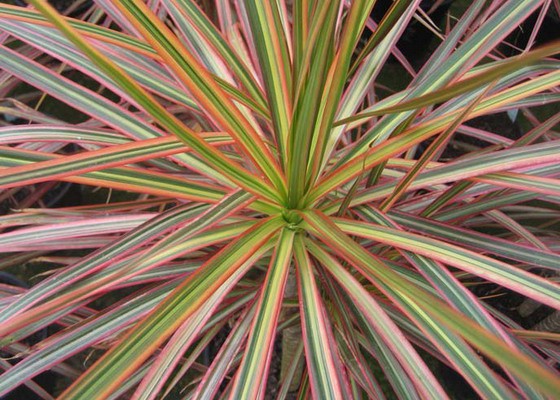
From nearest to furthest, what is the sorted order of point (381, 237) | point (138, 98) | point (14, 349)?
1. point (138, 98)
2. point (381, 237)
3. point (14, 349)

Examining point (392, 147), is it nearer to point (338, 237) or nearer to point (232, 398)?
point (338, 237)

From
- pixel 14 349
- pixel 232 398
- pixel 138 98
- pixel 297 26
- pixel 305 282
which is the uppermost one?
pixel 297 26

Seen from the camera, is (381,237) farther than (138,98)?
Yes

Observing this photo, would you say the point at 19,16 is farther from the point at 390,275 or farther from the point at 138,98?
the point at 390,275

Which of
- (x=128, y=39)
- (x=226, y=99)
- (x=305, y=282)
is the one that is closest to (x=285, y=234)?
(x=305, y=282)

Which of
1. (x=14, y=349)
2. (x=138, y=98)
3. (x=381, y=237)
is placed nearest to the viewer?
(x=138, y=98)

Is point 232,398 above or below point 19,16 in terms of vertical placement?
below
